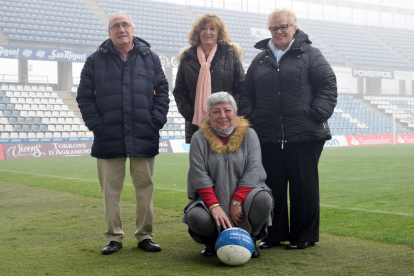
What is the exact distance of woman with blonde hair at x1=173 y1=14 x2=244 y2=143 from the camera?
4.04 m

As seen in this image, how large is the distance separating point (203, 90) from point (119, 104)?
0.71 meters

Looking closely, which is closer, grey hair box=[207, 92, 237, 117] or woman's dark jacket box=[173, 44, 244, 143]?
grey hair box=[207, 92, 237, 117]

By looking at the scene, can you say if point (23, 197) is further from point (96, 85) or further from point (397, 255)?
point (397, 255)

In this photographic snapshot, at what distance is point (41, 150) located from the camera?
72.7ft

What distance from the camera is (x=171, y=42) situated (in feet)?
111

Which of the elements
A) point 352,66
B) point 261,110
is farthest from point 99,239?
point 352,66

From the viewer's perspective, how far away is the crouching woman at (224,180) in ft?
11.4

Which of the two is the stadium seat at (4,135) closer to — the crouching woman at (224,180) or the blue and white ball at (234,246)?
the crouching woman at (224,180)

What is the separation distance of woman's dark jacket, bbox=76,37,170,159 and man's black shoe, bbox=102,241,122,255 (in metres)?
0.71

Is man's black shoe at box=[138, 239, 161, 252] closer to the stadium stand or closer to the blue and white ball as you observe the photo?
the blue and white ball

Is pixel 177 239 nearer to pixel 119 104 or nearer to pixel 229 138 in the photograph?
pixel 229 138

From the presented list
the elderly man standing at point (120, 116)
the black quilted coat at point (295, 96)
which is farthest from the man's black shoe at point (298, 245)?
the elderly man standing at point (120, 116)

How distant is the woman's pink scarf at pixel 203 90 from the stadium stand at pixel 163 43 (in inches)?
839

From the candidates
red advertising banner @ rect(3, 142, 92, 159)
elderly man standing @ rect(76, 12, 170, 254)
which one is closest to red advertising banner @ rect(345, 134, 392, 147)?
red advertising banner @ rect(3, 142, 92, 159)
